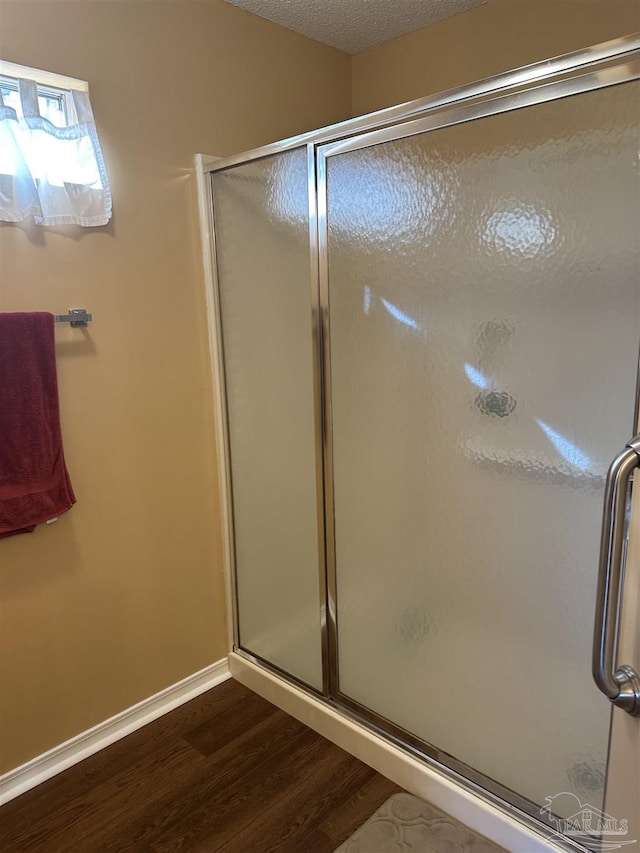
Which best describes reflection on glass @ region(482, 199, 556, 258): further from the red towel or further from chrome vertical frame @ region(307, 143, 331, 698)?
the red towel

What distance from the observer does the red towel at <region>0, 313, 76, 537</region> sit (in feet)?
5.49

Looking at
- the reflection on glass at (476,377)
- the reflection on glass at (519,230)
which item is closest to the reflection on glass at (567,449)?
the reflection on glass at (476,377)

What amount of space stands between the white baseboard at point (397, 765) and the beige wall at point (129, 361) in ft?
1.01

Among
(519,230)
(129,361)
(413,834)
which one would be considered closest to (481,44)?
(519,230)

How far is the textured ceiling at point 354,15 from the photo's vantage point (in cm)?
208

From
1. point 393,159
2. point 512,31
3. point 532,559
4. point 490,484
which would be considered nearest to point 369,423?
point 490,484

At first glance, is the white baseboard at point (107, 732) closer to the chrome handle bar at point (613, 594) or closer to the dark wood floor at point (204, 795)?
the dark wood floor at point (204, 795)

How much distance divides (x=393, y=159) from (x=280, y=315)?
24.2 inches

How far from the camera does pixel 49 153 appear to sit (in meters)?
1.67

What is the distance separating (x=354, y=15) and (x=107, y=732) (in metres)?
2.62

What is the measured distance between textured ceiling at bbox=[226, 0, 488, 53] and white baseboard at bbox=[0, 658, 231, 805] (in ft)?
7.82

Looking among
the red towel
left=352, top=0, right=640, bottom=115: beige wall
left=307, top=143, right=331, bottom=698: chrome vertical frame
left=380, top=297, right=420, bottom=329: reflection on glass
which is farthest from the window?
left=352, top=0, right=640, bottom=115: beige wall

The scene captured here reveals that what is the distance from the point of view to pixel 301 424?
2.02 metres

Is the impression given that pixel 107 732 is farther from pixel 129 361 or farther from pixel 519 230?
pixel 519 230
